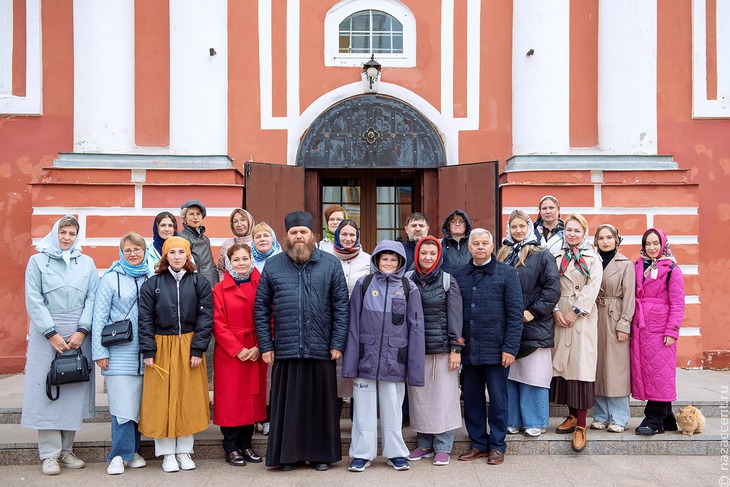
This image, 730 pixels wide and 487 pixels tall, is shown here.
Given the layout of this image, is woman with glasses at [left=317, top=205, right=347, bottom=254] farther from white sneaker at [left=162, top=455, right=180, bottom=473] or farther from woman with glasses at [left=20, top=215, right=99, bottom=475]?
white sneaker at [left=162, top=455, right=180, bottom=473]

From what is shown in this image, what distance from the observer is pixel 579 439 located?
548 cm

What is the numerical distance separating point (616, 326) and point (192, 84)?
20.0ft

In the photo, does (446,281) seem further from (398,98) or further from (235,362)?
(398,98)

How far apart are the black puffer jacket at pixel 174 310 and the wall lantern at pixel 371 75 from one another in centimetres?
473

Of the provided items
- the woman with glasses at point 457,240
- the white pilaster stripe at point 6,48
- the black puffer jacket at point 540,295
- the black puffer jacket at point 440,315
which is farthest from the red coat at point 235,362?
the white pilaster stripe at point 6,48

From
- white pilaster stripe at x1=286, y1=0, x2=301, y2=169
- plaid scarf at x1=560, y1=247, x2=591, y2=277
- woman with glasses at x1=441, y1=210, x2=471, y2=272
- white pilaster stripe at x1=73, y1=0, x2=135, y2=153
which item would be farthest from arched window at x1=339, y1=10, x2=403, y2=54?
plaid scarf at x1=560, y1=247, x2=591, y2=277

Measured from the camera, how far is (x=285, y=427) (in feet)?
16.8

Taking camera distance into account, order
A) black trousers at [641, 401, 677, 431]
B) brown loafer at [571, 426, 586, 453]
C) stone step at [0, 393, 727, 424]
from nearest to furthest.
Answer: brown loafer at [571, 426, 586, 453] < black trousers at [641, 401, 677, 431] < stone step at [0, 393, 727, 424]

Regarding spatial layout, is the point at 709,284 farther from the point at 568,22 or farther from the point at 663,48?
the point at 568,22

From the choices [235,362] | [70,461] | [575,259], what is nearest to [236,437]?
[235,362]

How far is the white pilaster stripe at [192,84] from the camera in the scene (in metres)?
8.93

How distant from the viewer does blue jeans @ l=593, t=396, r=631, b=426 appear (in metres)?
5.79

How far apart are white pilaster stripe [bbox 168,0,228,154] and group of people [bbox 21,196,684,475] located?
3.76 metres

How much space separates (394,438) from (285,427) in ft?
2.71
